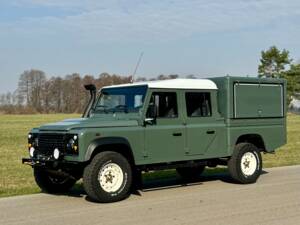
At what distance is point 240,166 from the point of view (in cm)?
1141

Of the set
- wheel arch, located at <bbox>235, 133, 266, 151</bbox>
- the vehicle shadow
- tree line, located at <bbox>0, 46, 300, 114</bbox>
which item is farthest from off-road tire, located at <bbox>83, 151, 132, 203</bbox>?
tree line, located at <bbox>0, 46, 300, 114</bbox>

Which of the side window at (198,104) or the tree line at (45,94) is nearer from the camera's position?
the side window at (198,104)

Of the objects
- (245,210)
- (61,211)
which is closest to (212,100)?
(245,210)

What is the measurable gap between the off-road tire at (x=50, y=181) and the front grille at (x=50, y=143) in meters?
0.68

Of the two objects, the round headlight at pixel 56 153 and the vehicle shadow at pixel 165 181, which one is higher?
the round headlight at pixel 56 153

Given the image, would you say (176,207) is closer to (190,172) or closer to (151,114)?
(151,114)

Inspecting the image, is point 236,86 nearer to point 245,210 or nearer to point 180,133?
point 180,133

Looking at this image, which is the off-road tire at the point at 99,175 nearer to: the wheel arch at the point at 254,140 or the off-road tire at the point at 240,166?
the off-road tire at the point at 240,166

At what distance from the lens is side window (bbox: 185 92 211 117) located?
35.6 feet

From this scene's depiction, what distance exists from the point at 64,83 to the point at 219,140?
129 meters

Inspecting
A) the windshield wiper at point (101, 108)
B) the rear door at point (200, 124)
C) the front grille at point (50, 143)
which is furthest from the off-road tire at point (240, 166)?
the front grille at point (50, 143)

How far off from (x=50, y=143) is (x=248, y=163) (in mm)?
4395

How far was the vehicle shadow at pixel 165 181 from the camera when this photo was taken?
10.7m

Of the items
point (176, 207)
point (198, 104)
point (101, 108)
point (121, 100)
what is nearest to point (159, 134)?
point (121, 100)
